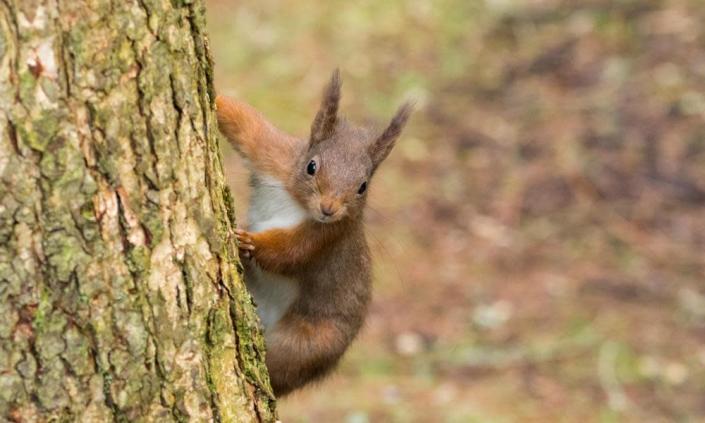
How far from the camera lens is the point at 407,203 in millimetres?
Result: 6805

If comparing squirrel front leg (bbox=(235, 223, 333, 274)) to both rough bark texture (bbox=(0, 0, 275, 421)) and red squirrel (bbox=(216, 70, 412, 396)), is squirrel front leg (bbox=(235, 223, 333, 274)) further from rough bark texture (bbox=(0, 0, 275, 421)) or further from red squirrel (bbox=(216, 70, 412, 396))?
rough bark texture (bbox=(0, 0, 275, 421))

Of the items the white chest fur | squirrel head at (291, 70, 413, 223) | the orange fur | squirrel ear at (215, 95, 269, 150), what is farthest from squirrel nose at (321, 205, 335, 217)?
squirrel ear at (215, 95, 269, 150)

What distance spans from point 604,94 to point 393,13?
79.2 inches

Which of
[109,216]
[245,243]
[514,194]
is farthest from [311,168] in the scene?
[514,194]

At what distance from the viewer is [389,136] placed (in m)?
3.55

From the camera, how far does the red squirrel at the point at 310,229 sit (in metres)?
3.46

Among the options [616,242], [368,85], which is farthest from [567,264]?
[368,85]

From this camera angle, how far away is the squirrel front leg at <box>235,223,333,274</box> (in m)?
3.32

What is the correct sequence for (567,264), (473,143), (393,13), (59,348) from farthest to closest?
(393,13)
(473,143)
(567,264)
(59,348)

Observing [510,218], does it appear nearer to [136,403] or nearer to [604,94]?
[604,94]

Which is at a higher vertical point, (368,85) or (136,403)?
(368,85)

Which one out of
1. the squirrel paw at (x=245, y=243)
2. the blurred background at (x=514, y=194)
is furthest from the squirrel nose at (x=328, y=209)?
the blurred background at (x=514, y=194)

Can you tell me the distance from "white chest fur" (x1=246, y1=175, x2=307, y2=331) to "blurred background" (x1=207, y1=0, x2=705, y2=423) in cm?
59

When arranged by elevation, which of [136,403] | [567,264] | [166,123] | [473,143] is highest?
[473,143]
